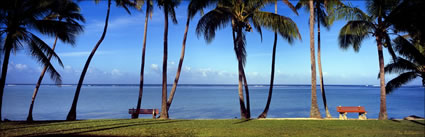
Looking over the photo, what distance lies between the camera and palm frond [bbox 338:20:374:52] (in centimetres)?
1304

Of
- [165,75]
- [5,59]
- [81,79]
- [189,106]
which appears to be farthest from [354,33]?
[189,106]

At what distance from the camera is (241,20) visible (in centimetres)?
1388

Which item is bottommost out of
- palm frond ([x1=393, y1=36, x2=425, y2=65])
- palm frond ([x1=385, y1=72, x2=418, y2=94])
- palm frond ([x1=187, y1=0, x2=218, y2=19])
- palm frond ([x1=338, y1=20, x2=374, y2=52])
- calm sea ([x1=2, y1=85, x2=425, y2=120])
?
calm sea ([x1=2, y1=85, x2=425, y2=120])

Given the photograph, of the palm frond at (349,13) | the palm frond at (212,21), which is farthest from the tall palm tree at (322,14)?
the palm frond at (212,21)

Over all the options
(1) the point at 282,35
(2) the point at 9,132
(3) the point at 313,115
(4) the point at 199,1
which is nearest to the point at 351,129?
(3) the point at 313,115

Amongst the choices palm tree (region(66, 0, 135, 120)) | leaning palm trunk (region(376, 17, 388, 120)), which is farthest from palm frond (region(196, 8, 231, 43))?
leaning palm trunk (region(376, 17, 388, 120))

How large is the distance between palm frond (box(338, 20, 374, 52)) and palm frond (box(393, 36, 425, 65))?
146cm

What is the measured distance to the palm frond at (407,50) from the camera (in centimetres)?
1286

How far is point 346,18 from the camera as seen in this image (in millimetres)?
13609

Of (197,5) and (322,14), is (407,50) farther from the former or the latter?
(197,5)

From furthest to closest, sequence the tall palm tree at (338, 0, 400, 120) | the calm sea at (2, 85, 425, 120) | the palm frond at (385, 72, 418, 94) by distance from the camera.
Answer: the calm sea at (2, 85, 425, 120) < the palm frond at (385, 72, 418, 94) < the tall palm tree at (338, 0, 400, 120)

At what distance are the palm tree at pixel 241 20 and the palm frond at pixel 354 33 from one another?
2.81m

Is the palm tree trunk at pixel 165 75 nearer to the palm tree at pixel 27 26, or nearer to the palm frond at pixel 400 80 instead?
the palm tree at pixel 27 26

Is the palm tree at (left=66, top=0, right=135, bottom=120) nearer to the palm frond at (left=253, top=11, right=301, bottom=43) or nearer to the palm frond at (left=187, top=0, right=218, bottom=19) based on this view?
the palm frond at (left=187, top=0, right=218, bottom=19)
